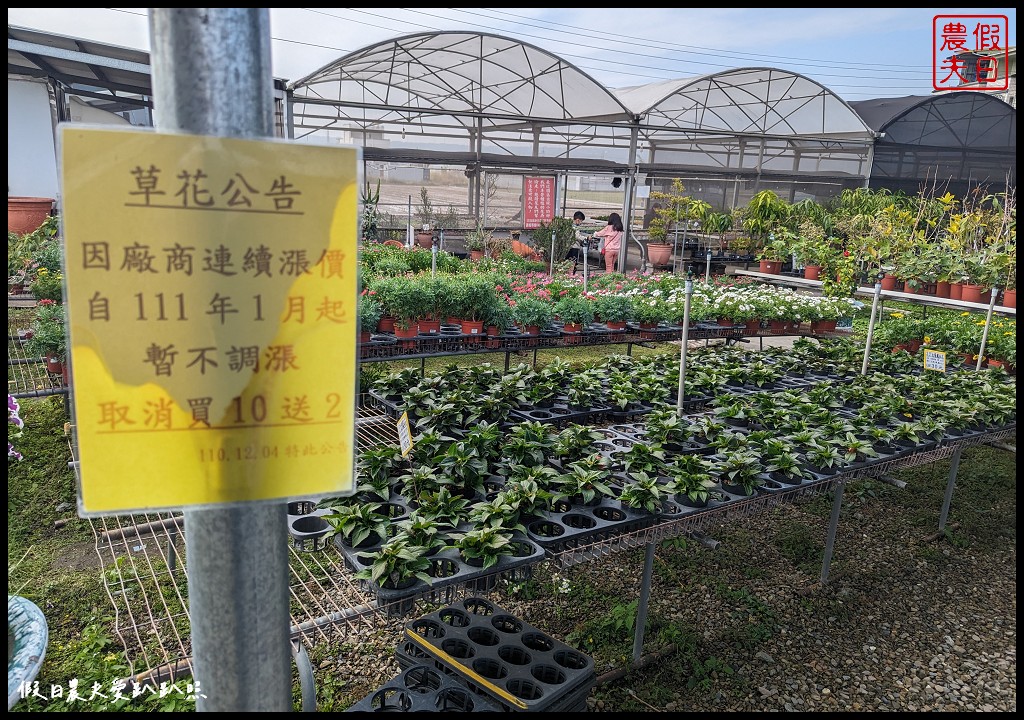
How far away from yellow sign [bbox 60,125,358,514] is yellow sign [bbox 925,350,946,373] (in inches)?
193

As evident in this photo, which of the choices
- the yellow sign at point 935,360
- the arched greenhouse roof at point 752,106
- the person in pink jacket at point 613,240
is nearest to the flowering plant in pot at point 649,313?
the yellow sign at point 935,360

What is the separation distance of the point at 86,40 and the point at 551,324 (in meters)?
6.07

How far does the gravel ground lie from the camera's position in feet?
9.10

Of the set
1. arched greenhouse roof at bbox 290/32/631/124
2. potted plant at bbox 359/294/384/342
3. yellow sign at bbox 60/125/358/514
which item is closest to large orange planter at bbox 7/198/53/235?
arched greenhouse roof at bbox 290/32/631/124

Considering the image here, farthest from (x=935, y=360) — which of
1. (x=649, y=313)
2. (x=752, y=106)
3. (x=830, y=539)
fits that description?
(x=752, y=106)

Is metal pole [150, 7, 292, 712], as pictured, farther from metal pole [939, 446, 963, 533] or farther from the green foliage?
the green foliage

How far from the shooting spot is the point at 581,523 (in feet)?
8.55

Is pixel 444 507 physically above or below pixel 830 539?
above

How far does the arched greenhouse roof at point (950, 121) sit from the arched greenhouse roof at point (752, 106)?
698 millimetres

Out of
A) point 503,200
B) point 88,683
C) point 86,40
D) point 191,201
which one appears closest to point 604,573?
point 88,683

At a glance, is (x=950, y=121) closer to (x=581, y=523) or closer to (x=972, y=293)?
(x=972, y=293)

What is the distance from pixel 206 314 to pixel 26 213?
8939mm

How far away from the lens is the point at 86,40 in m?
7.31

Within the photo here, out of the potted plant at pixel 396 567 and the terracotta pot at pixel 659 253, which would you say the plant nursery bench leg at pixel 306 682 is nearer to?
the potted plant at pixel 396 567
